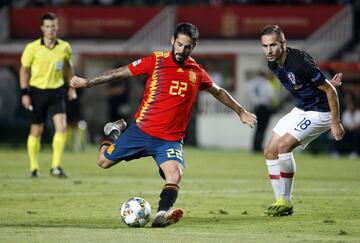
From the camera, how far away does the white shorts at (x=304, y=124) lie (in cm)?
1286

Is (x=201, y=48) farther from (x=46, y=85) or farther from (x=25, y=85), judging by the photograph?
(x=25, y=85)

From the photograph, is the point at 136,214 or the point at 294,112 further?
the point at 294,112

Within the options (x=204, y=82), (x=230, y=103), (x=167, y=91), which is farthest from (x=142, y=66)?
(x=230, y=103)

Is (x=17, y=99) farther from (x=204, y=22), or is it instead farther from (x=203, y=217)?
(x=203, y=217)

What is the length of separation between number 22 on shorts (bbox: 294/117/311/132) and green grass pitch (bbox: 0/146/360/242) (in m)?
1.02

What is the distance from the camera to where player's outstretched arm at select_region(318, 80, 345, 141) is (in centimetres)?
1225

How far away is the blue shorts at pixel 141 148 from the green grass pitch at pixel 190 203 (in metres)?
0.73

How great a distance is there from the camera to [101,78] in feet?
38.5

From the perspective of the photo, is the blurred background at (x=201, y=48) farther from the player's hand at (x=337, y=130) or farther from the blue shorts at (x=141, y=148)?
the blue shorts at (x=141, y=148)

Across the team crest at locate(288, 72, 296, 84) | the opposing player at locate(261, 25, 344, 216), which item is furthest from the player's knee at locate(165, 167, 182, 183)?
the team crest at locate(288, 72, 296, 84)

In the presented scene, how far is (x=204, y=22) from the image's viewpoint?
34.6 metres

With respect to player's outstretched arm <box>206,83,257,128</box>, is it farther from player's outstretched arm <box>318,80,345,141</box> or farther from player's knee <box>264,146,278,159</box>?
player's outstretched arm <box>318,80,345,141</box>

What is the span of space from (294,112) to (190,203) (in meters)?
2.07

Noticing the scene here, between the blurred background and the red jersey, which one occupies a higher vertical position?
the red jersey
